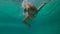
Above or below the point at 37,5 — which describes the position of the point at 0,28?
below

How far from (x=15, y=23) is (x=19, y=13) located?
10 centimetres

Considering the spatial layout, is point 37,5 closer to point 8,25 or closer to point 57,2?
point 57,2

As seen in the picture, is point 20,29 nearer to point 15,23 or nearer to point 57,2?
point 15,23

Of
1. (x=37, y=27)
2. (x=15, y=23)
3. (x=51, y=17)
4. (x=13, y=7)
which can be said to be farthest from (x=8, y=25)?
(x=51, y=17)

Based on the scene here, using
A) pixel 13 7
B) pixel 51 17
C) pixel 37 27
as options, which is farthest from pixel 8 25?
pixel 51 17

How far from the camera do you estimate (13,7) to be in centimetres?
166

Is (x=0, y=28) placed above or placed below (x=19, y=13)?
below

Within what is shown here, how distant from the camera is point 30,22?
171cm

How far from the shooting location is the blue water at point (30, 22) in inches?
65.2

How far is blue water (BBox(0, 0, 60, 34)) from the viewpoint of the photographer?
1655mm

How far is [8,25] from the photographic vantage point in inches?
65.4

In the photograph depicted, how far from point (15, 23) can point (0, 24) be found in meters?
0.14

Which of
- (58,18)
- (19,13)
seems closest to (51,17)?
(58,18)

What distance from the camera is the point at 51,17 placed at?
1.74 metres
